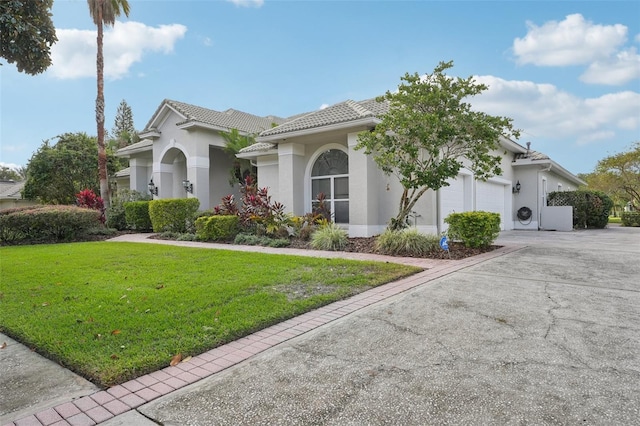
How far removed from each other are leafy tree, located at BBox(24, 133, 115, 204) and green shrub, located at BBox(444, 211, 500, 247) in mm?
26322

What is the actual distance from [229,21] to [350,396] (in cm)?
1306

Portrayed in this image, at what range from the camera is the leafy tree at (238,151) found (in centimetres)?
1814

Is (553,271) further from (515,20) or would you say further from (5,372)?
(515,20)

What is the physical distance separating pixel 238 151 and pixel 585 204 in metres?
18.1

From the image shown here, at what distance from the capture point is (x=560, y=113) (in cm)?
1917

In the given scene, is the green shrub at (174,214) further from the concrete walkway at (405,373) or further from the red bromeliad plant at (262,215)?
the concrete walkway at (405,373)

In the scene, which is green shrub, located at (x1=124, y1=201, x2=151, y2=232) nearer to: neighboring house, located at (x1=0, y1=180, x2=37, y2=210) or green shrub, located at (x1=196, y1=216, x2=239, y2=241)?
green shrub, located at (x1=196, y1=216, x2=239, y2=241)

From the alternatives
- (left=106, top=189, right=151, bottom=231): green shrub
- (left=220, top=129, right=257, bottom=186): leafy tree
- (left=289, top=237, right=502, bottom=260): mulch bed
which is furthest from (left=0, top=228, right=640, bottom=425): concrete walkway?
(left=106, top=189, right=151, bottom=231): green shrub

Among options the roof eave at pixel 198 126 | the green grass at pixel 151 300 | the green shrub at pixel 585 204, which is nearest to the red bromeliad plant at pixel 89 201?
the roof eave at pixel 198 126

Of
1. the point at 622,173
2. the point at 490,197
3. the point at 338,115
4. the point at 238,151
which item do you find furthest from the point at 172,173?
the point at 622,173

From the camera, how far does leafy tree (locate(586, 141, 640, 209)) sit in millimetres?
26453

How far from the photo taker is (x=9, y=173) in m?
55.1

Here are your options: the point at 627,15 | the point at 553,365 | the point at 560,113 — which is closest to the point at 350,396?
the point at 553,365

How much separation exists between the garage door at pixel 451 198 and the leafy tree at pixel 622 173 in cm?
2049
